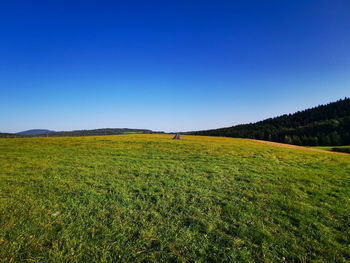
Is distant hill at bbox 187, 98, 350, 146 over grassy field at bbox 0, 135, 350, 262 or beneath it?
over

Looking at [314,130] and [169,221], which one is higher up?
[314,130]

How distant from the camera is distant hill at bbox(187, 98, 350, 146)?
8756 cm

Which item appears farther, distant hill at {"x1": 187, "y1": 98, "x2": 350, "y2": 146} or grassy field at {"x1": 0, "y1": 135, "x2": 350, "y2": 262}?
distant hill at {"x1": 187, "y1": 98, "x2": 350, "y2": 146}

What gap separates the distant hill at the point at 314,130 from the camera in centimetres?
8756

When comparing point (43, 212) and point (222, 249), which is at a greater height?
point (43, 212)

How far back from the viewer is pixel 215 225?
5.14 meters

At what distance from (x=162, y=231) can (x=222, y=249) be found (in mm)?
1815

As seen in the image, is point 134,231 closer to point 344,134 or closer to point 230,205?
point 230,205

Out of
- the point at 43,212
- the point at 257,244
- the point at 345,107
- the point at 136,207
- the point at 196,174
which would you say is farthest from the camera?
the point at 345,107

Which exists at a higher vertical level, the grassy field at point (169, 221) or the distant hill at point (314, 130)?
the distant hill at point (314, 130)

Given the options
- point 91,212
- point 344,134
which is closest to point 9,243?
point 91,212

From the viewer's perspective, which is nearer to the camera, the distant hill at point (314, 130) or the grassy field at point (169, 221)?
the grassy field at point (169, 221)

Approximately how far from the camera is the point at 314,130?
104m

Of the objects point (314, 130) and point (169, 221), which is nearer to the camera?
point (169, 221)
